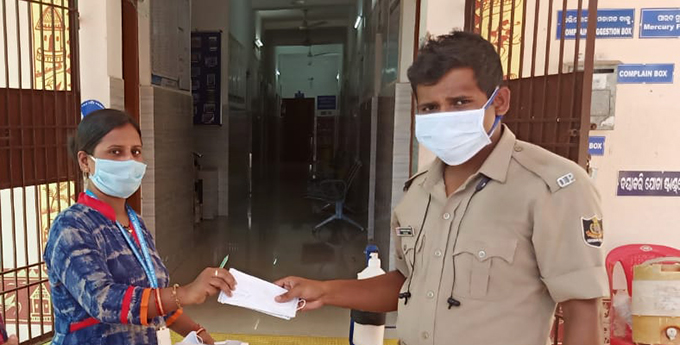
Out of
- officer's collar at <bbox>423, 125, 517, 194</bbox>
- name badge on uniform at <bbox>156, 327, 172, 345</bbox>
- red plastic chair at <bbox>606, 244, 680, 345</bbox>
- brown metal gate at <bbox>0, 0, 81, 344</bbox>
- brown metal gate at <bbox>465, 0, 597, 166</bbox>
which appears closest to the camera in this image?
officer's collar at <bbox>423, 125, 517, 194</bbox>

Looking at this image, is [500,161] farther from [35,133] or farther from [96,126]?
[35,133]

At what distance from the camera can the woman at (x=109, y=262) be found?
1.30m

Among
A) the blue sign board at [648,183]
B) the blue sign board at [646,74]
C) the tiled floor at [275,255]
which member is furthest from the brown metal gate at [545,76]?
the tiled floor at [275,255]

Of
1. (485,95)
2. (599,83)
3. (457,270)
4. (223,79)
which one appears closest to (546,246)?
(457,270)

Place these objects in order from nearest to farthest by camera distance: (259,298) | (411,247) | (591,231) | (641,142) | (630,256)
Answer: (591,231), (411,247), (259,298), (630,256), (641,142)

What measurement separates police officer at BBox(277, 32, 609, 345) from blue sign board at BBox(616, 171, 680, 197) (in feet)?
6.98

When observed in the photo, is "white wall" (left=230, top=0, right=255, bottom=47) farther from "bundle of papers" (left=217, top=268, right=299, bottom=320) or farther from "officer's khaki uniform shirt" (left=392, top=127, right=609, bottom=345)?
"officer's khaki uniform shirt" (left=392, top=127, right=609, bottom=345)

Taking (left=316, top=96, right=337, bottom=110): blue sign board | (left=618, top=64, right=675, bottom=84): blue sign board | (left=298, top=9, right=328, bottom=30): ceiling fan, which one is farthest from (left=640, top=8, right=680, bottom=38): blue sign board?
(left=316, top=96, right=337, bottom=110): blue sign board

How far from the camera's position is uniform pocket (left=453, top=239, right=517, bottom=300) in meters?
1.00

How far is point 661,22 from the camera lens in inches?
105

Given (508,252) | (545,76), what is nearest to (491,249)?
(508,252)

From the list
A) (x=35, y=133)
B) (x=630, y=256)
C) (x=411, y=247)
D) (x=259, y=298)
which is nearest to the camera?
(x=411, y=247)

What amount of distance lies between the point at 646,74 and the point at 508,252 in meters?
2.34

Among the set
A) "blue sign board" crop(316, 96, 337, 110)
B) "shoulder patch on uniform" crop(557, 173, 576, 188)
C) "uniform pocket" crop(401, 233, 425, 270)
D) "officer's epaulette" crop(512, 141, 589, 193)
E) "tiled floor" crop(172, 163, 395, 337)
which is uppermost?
"blue sign board" crop(316, 96, 337, 110)
